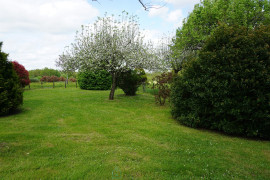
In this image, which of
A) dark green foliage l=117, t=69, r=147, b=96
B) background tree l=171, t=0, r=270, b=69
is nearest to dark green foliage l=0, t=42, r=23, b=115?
dark green foliage l=117, t=69, r=147, b=96

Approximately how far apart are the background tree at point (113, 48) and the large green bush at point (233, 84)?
607 centimetres

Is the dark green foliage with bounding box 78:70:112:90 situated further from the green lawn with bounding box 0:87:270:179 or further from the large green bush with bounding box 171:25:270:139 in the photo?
the large green bush with bounding box 171:25:270:139

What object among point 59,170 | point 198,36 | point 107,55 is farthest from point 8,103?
point 198,36

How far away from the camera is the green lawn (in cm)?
412

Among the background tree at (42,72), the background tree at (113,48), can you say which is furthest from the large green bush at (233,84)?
the background tree at (42,72)

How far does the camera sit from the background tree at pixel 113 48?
13.2 meters

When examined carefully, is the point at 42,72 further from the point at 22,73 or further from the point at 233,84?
the point at 233,84

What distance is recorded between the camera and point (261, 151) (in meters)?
→ 5.72

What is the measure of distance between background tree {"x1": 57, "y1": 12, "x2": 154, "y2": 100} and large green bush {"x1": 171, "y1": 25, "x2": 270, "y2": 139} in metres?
6.07

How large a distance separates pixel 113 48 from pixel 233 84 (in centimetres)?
860

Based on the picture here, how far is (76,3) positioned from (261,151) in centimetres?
663

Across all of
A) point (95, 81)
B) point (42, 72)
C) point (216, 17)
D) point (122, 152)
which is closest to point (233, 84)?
point (122, 152)

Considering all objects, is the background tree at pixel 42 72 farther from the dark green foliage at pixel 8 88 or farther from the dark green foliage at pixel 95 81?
the dark green foliage at pixel 8 88

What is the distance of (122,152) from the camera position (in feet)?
16.9
